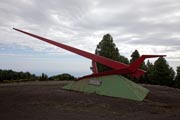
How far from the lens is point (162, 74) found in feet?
121

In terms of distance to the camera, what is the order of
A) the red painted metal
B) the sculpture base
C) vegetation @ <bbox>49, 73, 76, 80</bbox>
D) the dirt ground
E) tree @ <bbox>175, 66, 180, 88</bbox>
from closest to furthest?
the dirt ground → the sculpture base → the red painted metal → vegetation @ <bbox>49, 73, 76, 80</bbox> → tree @ <bbox>175, 66, 180, 88</bbox>

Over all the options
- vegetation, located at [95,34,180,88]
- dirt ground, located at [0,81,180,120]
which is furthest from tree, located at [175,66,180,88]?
dirt ground, located at [0,81,180,120]

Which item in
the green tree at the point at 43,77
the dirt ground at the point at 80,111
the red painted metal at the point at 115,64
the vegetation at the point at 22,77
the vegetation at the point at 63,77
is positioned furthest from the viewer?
the vegetation at the point at 63,77

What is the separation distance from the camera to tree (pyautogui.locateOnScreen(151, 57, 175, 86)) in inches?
1446

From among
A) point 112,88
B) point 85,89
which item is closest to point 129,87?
point 112,88

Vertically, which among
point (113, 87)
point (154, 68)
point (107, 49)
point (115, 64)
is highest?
point (107, 49)

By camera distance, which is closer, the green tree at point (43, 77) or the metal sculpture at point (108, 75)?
the metal sculpture at point (108, 75)

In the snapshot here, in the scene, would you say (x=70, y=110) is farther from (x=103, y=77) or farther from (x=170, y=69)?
(x=170, y=69)

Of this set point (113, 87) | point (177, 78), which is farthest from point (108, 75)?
point (177, 78)

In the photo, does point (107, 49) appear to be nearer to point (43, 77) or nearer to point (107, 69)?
point (107, 69)

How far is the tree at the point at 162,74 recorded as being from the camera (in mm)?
36719

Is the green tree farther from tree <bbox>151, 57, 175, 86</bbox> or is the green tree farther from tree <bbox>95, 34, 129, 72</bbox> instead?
tree <bbox>151, 57, 175, 86</bbox>

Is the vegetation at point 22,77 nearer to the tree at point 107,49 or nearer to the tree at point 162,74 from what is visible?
the tree at point 107,49

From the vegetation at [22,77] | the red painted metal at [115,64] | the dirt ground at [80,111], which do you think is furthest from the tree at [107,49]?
the dirt ground at [80,111]
